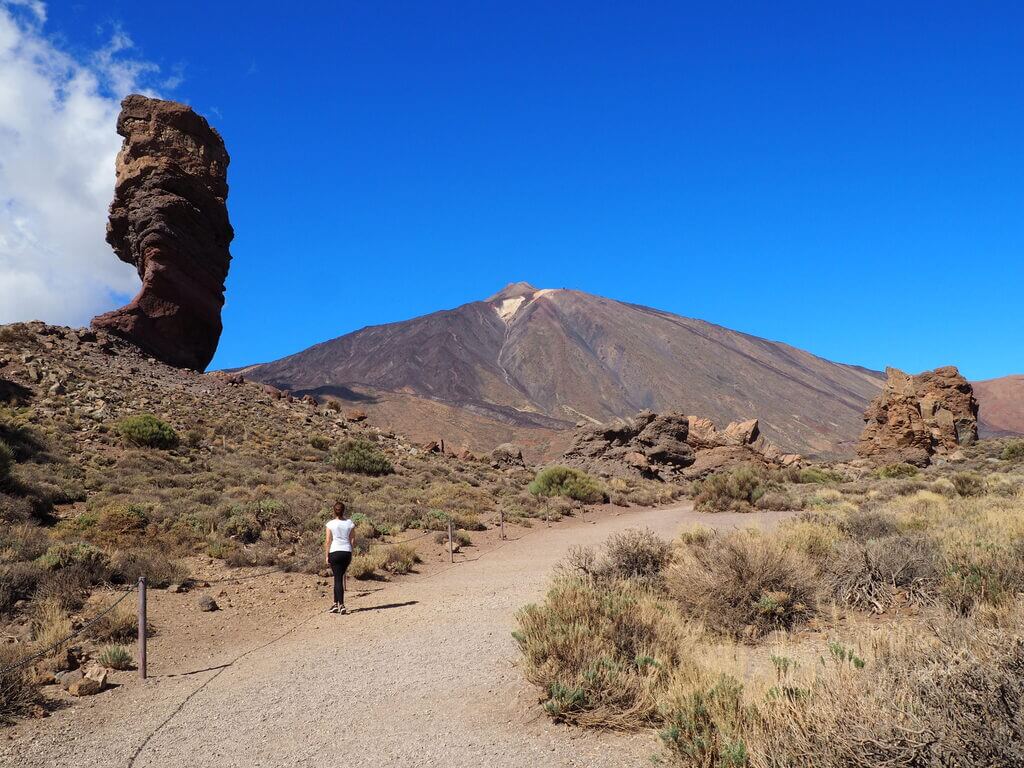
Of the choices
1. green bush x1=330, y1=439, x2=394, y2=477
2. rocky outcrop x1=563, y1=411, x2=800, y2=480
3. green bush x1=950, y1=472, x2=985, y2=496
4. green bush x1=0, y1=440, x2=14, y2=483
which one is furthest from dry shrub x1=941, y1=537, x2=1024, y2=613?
rocky outcrop x1=563, y1=411, x2=800, y2=480

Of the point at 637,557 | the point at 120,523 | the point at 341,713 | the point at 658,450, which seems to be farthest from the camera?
the point at 658,450

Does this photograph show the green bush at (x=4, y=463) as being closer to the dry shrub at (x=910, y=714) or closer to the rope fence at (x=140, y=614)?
the rope fence at (x=140, y=614)

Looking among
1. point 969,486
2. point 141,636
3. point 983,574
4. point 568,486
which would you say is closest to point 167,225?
point 568,486

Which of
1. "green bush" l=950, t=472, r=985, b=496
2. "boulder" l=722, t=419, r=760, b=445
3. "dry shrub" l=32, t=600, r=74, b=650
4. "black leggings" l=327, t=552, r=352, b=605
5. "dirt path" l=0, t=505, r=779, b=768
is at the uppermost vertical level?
"boulder" l=722, t=419, r=760, b=445

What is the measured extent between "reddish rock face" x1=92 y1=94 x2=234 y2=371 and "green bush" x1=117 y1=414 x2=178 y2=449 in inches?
440

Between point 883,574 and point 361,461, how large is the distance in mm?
21380


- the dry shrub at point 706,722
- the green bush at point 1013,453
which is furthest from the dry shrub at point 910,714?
the green bush at point 1013,453

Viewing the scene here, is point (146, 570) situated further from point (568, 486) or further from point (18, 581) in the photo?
point (568, 486)

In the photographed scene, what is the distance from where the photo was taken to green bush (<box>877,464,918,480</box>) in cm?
2900

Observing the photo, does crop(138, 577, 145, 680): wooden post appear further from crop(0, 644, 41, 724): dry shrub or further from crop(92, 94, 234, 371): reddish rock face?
crop(92, 94, 234, 371): reddish rock face

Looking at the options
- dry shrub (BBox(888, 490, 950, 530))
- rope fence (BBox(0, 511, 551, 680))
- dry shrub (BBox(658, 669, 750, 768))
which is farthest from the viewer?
dry shrub (BBox(888, 490, 950, 530))

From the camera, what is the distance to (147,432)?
2155 cm

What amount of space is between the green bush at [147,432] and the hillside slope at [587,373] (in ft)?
245

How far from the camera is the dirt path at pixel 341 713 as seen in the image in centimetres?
427
